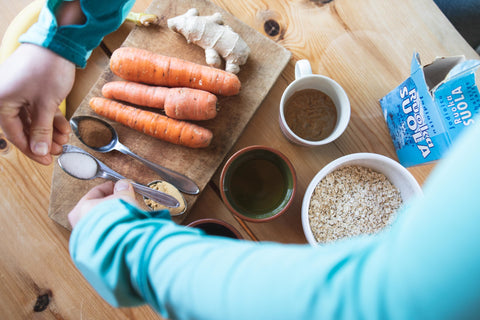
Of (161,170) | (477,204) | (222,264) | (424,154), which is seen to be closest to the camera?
(477,204)

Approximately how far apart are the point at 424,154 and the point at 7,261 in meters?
1.12

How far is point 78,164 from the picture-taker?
2.49 feet

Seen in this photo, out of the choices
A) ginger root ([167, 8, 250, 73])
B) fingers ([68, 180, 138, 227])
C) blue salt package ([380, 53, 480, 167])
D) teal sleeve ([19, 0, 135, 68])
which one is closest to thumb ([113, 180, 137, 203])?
fingers ([68, 180, 138, 227])

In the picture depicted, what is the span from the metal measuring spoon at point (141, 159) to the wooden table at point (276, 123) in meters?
0.07

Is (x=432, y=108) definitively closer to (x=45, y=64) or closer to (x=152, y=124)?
(x=152, y=124)

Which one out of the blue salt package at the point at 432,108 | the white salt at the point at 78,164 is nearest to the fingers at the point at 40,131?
the white salt at the point at 78,164

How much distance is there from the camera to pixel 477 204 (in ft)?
0.91

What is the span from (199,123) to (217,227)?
313mm

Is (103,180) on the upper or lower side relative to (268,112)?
lower

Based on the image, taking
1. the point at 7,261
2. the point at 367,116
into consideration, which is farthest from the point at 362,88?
the point at 7,261

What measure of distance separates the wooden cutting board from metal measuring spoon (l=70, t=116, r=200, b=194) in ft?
0.07

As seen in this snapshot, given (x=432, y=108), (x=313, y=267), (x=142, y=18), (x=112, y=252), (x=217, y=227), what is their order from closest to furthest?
(x=313, y=267) → (x=112, y=252) → (x=432, y=108) → (x=217, y=227) → (x=142, y=18)

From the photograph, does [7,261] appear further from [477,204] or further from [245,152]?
[477,204]

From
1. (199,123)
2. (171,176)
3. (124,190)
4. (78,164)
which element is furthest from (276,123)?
(78,164)
